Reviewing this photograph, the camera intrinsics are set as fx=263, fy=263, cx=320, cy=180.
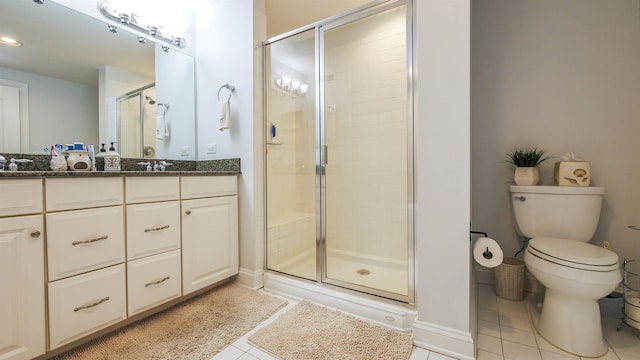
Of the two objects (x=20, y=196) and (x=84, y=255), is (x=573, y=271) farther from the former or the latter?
(x=20, y=196)

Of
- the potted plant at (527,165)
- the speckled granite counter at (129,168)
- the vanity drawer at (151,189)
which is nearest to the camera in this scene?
the speckled granite counter at (129,168)

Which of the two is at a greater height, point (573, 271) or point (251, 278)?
point (573, 271)

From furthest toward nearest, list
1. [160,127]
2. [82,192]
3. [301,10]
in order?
[301,10] → [160,127] → [82,192]

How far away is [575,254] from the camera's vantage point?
1.26 m

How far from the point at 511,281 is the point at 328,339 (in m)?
1.31

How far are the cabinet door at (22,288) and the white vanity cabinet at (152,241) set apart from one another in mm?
325

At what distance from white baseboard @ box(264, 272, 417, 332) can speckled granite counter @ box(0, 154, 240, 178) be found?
86 cm

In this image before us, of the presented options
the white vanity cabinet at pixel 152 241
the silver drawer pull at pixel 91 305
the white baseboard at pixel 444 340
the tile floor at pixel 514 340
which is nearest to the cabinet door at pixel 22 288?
the silver drawer pull at pixel 91 305

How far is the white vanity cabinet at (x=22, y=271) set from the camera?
1007mm

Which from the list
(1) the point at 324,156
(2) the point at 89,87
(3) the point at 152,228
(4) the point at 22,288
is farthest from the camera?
(1) the point at 324,156

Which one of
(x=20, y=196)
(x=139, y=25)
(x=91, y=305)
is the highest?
(x=139, y=25)

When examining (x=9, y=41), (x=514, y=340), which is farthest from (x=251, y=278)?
(x=9, y=41)

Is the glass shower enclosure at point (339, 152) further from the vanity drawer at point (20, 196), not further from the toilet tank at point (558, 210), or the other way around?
the vanity drawer at point (20, 196)

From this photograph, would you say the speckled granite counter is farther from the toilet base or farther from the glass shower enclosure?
the toilet base
